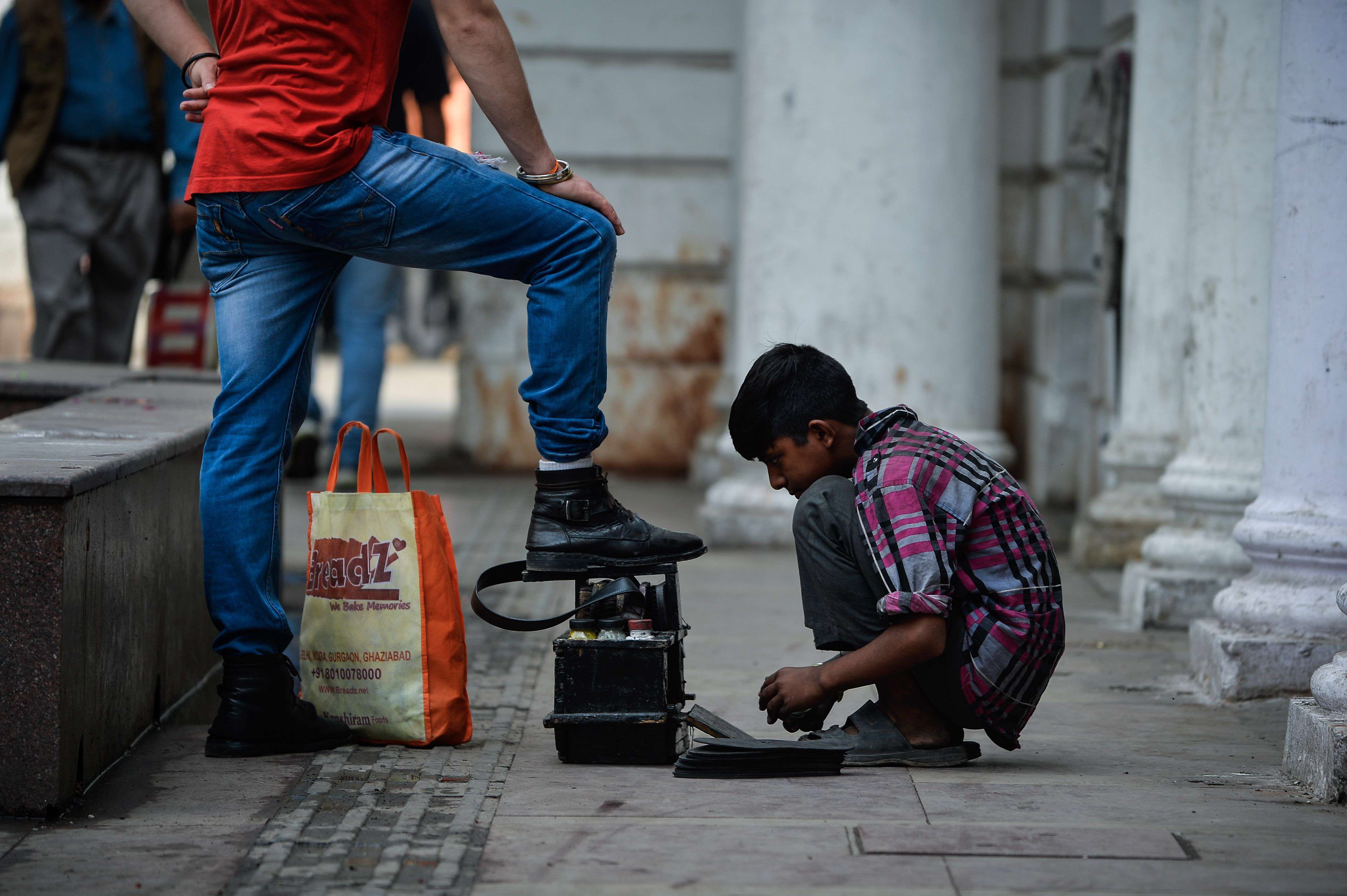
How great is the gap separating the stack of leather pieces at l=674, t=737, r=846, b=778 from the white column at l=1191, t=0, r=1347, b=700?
128cm

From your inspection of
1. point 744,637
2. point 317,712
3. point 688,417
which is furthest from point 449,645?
point 688,417

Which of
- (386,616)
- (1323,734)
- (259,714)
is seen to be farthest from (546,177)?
→ (1323,734)

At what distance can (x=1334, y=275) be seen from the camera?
3561 millimetres

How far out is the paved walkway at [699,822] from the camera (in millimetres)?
2451

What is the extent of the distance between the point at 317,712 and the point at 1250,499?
2.71 m

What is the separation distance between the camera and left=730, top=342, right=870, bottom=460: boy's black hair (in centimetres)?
312

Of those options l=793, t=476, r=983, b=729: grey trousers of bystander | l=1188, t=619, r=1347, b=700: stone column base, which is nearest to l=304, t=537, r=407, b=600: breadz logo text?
l=793, t=476, r=983, b=729: grey trousers of bystander

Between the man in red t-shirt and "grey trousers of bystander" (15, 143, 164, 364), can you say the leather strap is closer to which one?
the man in red t-shirt

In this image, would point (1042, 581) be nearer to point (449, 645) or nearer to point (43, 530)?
point (449, 645)

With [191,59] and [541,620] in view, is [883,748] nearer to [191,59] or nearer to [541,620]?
[541,620]

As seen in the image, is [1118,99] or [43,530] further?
[1118,99]

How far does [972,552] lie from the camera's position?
122 inches

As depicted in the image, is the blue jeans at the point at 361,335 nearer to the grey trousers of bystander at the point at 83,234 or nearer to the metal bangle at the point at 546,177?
the grey trousers of bystander at the point at 83,234

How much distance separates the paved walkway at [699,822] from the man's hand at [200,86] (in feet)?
4.14
